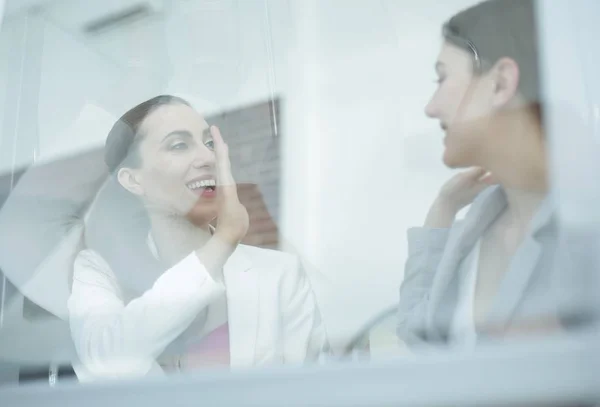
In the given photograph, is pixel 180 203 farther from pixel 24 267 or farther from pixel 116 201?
pixel 24 267

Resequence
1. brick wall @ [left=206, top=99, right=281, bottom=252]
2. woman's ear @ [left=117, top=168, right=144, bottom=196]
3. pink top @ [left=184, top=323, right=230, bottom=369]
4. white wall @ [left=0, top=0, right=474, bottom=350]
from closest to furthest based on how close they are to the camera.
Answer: pink top @ [left=184, top=323, right=230, bottom=369] < white wall @ [left=0, top=0, right=474, bottom=350] < brick wall @ [left=206, top=99, right=281, bottom=252] < woman's ear @ [left=117, top=168, right=144, bottom=196]

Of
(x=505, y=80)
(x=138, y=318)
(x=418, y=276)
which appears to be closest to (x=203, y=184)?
(x=138, y=318)

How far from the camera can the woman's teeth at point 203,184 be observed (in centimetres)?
130

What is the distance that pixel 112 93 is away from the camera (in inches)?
60.4

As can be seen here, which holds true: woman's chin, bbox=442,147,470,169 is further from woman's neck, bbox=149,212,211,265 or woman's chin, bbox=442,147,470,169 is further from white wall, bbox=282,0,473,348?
woman's neck, bbox=149,212,211,265

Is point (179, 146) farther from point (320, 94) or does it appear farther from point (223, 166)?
point (320, 94)

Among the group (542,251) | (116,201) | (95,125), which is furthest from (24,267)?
(542,251)

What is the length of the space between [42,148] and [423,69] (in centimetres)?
86

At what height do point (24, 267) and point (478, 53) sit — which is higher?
point (478, 53)

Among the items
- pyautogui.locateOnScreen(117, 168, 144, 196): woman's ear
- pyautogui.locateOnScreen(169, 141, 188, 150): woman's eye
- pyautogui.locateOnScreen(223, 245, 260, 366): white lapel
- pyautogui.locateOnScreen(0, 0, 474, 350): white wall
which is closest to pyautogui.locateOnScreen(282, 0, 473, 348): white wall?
pyautogui.locateOnScreen(0, 0, 474, 350): white wall

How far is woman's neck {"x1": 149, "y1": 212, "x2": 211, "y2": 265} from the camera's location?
1234 mm

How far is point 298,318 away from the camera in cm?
119

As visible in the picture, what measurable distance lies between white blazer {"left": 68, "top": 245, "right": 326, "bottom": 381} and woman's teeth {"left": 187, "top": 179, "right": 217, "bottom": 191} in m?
0.15

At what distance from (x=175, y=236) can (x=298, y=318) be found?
0.29m
